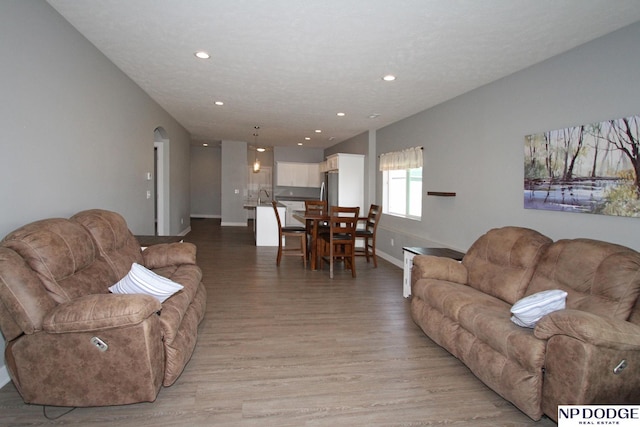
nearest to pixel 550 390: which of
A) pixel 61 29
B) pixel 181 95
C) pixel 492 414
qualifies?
pixel 492 414

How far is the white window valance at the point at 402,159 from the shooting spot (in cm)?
571

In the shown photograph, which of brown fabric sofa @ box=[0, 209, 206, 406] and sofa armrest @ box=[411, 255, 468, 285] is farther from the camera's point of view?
sofa armrest @ box=[411, 255, 468, 285]

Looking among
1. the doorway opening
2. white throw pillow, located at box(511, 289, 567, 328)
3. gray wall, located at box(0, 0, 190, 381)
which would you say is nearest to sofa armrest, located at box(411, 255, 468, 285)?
white throw pillow, located at box(511, 289, 567, 328)

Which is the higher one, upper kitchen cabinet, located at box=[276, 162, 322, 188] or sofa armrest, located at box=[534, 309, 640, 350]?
upper kitchen cabinet, located at box=[276, 162, 322, 188]

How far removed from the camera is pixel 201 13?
2.64 meters

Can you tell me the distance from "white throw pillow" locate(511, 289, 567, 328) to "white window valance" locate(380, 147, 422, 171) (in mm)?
3663

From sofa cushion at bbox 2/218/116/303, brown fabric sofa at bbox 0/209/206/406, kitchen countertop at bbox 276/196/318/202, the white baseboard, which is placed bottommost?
the white baseboard

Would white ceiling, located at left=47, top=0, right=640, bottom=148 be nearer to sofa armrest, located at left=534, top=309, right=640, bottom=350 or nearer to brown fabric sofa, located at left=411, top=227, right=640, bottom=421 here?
brown fabric sofa, located at left=411, top=227, right=640, bottom=421

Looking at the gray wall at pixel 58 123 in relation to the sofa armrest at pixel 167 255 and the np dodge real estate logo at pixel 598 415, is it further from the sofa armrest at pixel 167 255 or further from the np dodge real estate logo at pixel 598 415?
the np dodge real estate logo at pixel 598 415

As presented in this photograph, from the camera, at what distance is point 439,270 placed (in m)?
3.36

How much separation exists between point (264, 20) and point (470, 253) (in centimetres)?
284

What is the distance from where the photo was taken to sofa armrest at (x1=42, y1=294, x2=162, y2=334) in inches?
73.3

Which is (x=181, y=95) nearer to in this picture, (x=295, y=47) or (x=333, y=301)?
(x=295, y=47)

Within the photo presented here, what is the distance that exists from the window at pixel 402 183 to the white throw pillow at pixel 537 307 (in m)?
3.60
